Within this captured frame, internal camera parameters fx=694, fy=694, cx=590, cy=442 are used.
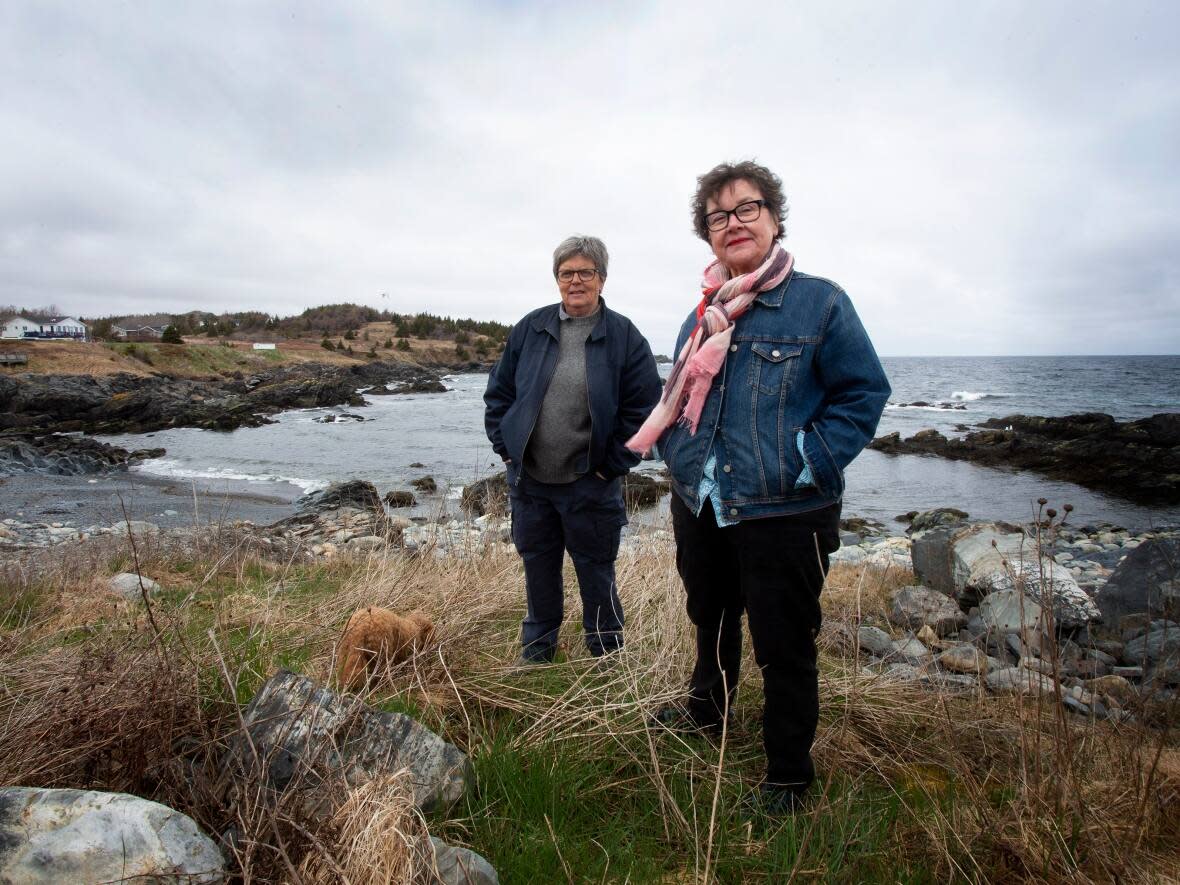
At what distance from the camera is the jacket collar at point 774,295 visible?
2402 millimetres

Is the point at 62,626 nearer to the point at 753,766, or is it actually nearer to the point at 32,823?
the point at 32,823

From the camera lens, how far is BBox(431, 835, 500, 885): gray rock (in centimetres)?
184

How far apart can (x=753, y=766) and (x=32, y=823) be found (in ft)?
7.53

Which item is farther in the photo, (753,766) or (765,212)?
(753,766)

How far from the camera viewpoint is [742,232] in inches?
97.5

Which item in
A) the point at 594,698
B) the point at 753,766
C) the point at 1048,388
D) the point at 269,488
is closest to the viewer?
the point at 753,766

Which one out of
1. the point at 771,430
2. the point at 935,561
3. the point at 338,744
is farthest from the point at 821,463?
the point at 935,561

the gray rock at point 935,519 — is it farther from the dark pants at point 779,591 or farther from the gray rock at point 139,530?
the gray rock at point 139,530

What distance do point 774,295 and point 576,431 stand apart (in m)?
1.36

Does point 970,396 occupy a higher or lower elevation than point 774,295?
lower

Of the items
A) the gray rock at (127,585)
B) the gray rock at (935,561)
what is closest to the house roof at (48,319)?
the gray rock at (127,585)

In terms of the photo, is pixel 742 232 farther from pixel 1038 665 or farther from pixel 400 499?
pixel 400 499

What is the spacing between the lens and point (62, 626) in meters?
4.22

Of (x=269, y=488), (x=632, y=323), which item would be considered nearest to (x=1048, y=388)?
(x=269, y=488)
